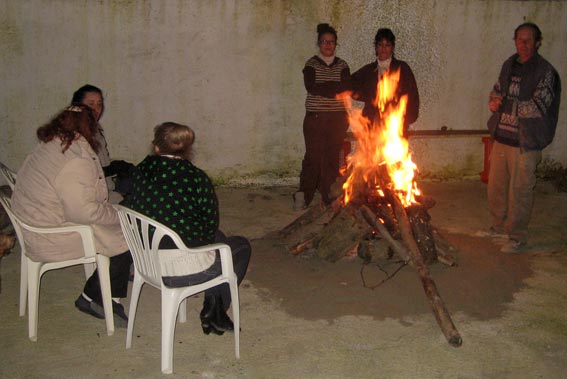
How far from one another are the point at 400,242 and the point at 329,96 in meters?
2.32

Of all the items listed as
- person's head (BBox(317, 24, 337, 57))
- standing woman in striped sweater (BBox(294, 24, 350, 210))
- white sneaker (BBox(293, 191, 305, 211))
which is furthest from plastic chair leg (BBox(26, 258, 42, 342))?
person's head (BBox(317, 24, 337, 57))

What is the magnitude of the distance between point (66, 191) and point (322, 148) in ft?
13.1

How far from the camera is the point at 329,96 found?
7.20 metres

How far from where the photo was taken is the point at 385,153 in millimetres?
6418

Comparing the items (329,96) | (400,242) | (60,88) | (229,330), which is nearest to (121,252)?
(229,330)

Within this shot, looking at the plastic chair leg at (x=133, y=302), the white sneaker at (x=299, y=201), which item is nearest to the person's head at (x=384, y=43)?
the white sneaker at (x=299, y=201)

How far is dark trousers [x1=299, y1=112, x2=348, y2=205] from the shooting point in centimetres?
739

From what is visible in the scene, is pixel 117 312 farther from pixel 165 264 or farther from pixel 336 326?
pixel 336 326

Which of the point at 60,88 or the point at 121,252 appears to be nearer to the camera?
the point at 121,252

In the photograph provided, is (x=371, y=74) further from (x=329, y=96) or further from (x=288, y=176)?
(x=288, y=176)

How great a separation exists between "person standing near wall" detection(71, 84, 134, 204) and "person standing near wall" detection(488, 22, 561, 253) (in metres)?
3.88

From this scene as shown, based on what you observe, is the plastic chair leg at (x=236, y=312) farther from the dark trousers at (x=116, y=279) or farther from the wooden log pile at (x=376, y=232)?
the wooden log pile at (x=376, y=232)

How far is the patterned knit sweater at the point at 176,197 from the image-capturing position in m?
3.98

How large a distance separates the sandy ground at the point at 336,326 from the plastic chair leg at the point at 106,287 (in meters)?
0.12
